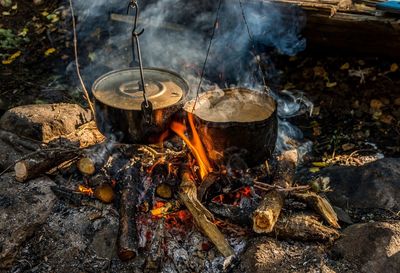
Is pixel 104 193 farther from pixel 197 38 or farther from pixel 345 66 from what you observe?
pixel 345 66

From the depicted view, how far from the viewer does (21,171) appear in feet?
13.6

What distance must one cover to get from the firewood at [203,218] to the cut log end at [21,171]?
156 centimetres

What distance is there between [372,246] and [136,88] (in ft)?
7.92

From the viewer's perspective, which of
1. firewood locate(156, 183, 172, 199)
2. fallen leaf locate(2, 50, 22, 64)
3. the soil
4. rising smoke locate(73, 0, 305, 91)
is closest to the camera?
firewood locate(156, 183, 172, 199)

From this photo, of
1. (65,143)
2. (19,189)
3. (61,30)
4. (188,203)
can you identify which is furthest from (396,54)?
(61,30)

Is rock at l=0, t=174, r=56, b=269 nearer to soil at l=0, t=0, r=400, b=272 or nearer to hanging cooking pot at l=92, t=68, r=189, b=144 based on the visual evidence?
hanging cooking pot at l=92, t=68, r=189, b=144

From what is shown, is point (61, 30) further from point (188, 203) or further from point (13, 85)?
point (188, 203)

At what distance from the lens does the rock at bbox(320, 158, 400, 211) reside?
4.05 m

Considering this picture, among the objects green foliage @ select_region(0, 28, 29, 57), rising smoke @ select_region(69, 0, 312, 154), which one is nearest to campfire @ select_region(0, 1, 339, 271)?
rising smoke @ select_region(69, 0, 312, 154)

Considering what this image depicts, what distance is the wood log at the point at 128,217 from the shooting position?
3566 mm

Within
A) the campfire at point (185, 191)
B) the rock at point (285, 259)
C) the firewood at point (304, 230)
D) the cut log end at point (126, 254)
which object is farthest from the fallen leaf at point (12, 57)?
the firewood at point (304, 230)

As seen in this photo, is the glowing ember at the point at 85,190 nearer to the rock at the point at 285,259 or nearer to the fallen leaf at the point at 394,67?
the rock at the point at 285,259

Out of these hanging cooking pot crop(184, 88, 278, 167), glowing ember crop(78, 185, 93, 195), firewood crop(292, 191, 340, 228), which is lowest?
glowing ember crop(78, 185, 93, 195)

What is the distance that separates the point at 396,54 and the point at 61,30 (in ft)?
18.6
